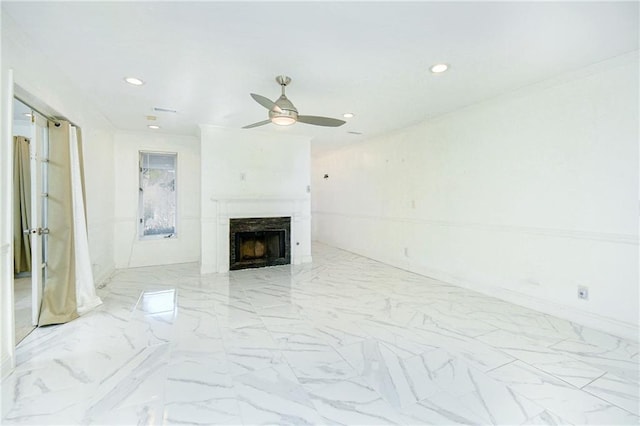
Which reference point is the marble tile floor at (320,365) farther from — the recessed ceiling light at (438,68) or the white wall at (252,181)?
the recessed ceiling light at (438,68)

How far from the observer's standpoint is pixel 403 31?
2227mm

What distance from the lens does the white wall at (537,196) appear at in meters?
2.68

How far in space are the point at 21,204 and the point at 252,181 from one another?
339 cm

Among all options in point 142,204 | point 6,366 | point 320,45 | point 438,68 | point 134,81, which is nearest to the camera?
point 6,366

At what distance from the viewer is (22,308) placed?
3318 millimetres

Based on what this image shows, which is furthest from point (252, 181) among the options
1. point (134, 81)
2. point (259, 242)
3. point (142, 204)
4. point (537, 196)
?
point (537, 196)

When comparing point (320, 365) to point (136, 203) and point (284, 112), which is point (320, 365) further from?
point (136, 203)

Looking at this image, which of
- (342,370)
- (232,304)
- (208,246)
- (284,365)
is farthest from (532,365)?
(208,246)

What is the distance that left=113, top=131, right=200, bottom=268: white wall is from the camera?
17.2 ft

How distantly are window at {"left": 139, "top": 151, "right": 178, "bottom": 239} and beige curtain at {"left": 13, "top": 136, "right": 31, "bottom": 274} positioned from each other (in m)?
1.48

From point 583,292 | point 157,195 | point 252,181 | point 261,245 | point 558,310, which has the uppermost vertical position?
point 252,181

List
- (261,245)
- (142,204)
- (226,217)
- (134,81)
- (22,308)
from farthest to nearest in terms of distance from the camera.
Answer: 1. (261,245)
2. (142,204)
3. (226,217)
4. (22,308)
5. (134,81)

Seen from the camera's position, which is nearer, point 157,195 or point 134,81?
point 134,81

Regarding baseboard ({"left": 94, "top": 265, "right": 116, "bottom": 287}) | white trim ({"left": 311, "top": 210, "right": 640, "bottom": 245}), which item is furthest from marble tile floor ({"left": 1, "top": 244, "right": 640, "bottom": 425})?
white trim ({"left": 311, "top": 210, "right": 640, "bottom": 245})
